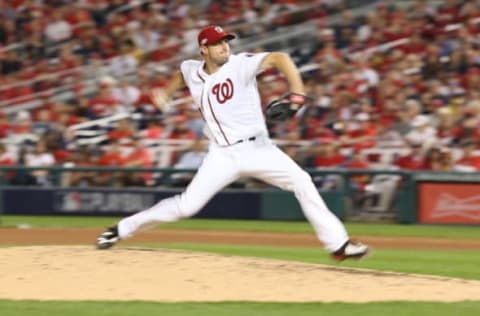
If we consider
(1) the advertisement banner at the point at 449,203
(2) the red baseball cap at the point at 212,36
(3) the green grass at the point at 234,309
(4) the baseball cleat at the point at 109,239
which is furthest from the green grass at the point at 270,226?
(3) the green grass at the point at 234,309

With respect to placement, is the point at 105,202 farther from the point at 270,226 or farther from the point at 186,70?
the point at 186,70

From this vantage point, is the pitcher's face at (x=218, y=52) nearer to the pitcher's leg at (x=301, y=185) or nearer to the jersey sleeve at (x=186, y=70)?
the jersey sleeve at (x=186, y=70)

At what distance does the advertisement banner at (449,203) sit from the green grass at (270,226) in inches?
5.5

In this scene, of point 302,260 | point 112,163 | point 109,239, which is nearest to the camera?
point 109,239

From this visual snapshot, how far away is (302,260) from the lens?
11.2 m

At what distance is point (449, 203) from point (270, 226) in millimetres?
2558

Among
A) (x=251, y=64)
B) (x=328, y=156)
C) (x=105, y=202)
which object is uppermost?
(x=251, y=64)

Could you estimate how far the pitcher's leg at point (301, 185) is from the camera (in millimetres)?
8812

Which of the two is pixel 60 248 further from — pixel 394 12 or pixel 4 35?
pixel 4 35

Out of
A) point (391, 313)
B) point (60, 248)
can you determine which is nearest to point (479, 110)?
point (60, 248)

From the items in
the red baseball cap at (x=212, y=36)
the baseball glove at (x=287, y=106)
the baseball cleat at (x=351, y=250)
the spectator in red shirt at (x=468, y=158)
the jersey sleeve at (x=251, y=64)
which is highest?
the red baseball cap at (x=212, y=36)

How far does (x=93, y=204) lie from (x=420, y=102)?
17.6ft

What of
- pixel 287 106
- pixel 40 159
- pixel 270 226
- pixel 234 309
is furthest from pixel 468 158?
pixel 234 309

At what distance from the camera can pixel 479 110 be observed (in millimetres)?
16250
